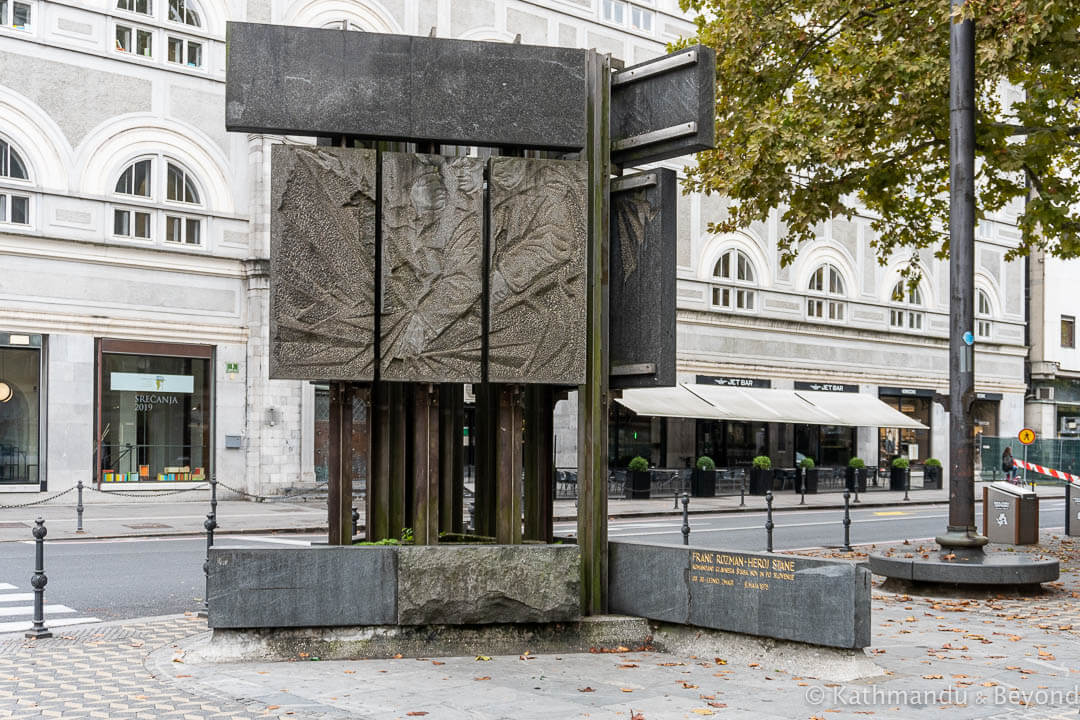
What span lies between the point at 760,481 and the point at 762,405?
2644 mm

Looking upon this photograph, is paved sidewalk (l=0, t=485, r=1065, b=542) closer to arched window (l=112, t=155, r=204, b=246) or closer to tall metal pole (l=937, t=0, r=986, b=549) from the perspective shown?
arched window (l=112, t=155, r=204, b=246)

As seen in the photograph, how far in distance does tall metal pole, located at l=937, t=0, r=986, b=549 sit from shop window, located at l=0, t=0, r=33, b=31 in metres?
22.3

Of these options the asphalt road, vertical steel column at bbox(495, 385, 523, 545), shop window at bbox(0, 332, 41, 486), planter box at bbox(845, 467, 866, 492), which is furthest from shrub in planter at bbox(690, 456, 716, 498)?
vertical steel column at bbox(495, 385, 523, 545)

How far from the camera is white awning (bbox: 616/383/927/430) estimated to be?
1382 inches

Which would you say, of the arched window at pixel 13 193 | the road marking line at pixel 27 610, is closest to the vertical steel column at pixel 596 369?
the road marking line at pixel 27 610

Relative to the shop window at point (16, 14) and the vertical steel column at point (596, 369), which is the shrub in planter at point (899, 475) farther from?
the vertical steel column at point (596, 369)

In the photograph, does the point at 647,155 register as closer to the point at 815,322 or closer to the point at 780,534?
the point at 780,534

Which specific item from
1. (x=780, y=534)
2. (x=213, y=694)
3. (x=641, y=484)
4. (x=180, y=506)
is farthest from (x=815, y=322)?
(x=213, y=694)

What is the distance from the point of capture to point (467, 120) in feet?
32.8

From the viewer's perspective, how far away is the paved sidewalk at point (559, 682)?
7.64 metres

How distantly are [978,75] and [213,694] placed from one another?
13563 mm

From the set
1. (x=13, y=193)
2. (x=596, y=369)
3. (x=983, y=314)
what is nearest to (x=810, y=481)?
(x=983, y=314)

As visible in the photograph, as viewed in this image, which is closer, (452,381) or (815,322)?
(452,381)

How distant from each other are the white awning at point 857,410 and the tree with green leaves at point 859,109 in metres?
21.1
